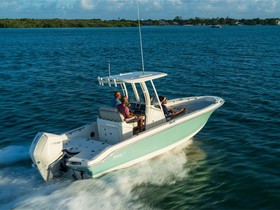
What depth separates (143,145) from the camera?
11.3 metres

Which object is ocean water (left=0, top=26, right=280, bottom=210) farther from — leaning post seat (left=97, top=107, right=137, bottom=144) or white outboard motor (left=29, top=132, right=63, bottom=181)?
leaning post seat (left=97, top=107, right=137, bottom=144)

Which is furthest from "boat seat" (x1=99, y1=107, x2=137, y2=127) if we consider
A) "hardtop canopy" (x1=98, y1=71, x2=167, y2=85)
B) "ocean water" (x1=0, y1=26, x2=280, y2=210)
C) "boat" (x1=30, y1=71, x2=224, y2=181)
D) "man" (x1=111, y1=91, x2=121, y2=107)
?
"ocean water" (x1=0, y1=26, x2=280, y2=210)

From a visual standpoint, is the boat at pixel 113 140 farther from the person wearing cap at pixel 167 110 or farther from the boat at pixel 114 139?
the person wearing cap at pixel 167 110

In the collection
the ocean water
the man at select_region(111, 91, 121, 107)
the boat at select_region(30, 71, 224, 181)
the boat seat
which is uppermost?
the man at select_region(111, 91, 121, 107)

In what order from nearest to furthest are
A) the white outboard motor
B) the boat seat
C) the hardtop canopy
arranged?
the white outboard motor, the boat seat, the hardtop canopy

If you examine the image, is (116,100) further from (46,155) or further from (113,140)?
(46,155)

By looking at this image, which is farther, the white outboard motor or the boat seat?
the boat seat

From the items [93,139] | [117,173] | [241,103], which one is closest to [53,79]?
[241,103]

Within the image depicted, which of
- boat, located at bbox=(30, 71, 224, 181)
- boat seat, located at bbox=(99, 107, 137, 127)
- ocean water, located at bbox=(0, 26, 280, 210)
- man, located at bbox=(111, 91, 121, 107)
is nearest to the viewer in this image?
ocean water, located at bbox=(0, 26, 280, 210)

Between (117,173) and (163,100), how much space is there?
3187mm

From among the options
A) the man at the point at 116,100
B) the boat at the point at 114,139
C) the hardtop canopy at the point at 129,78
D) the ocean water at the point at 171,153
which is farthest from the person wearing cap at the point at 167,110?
the man at the point at 116,100

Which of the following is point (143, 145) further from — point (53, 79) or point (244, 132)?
point (53, 79)

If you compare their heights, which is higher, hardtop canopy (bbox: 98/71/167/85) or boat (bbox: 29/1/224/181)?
hardtop canopy (bbox: 98/71/167/85)

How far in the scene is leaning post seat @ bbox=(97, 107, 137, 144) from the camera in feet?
36.4
